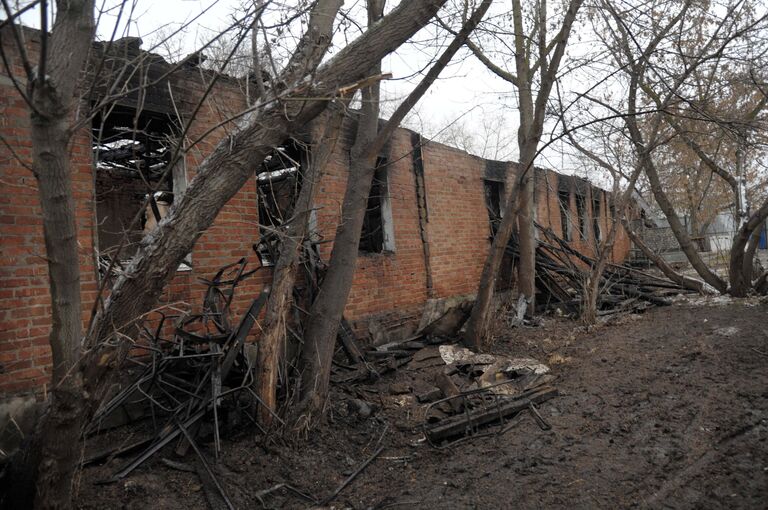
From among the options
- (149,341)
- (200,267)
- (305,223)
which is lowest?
(149,341)

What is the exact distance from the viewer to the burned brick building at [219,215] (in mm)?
3775

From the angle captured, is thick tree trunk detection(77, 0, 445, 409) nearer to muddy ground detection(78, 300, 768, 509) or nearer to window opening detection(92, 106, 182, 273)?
muddy ground detection(78, 300, 768, 509)

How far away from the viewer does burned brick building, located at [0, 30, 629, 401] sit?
3775mm

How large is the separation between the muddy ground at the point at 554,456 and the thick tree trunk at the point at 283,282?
44cm

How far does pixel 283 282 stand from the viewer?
4.25m

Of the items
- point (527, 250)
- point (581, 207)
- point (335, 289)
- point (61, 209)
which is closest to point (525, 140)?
point (527, 250)

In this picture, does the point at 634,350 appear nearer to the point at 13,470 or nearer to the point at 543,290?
the point at 543,290

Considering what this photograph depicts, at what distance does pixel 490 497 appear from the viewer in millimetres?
3201

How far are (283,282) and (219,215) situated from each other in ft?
5.01

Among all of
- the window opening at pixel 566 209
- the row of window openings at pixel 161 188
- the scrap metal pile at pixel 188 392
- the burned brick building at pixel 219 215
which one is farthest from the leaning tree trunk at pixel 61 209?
the window opening at pixel 566 209

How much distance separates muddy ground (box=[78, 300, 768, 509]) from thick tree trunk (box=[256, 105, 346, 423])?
1.44 ft

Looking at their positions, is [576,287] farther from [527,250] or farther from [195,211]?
[195,211]

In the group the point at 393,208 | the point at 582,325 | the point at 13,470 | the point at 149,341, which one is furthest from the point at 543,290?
the point at 13,470

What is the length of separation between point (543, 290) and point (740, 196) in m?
4.11
